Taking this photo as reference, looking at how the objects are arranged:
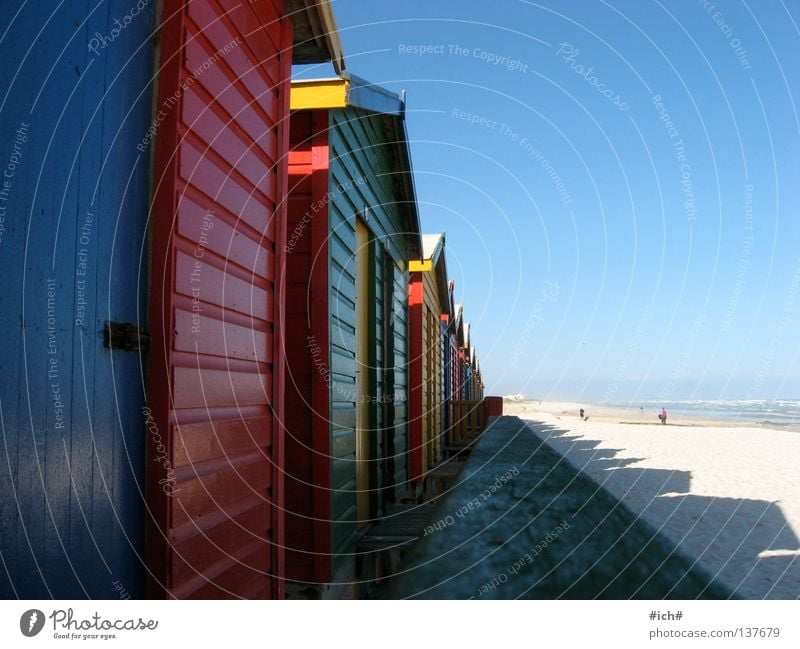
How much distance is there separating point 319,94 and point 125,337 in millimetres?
4096

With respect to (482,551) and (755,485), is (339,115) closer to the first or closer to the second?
(482,551)

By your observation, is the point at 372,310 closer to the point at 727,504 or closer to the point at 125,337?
the point at 727,504

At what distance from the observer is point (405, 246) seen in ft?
39.2

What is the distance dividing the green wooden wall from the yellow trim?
21cm

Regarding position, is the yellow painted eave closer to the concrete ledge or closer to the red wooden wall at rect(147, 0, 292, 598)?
the red wooden wall at rect(147, 0, 292, 598)

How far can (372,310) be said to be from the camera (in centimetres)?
877

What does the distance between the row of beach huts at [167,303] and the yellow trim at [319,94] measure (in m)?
0.02

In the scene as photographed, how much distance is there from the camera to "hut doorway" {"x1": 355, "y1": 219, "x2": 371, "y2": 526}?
7.82m

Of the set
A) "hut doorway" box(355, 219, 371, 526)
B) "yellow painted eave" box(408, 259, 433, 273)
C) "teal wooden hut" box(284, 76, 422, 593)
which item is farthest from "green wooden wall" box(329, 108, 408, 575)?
"yellow painted eave" box(408, 259, 433, 273)

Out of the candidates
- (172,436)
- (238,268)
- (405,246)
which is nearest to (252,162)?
(238,268)

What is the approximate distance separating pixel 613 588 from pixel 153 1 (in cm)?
289

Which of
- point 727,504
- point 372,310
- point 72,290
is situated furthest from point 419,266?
point 72,290

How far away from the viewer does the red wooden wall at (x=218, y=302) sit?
280cm

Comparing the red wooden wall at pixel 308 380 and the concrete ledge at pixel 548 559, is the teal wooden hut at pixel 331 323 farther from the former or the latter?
the concrete ledge at pixel 548 559
